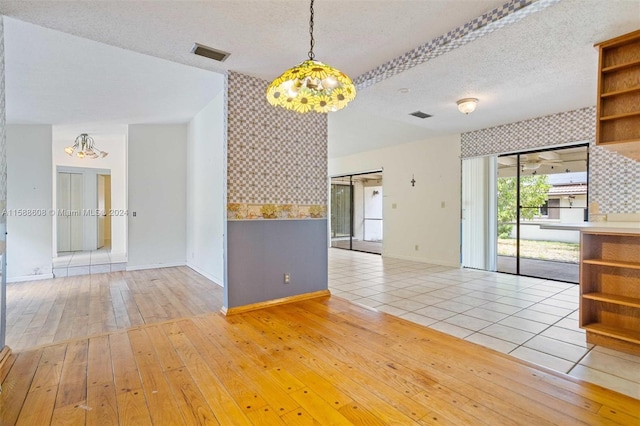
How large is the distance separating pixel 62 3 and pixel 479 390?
3.69 metres

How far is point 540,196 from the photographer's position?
18.6ft

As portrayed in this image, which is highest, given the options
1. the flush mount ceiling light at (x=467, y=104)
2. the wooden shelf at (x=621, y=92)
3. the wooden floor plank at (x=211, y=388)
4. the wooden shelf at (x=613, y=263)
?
the flush mount ceiling light at (x=467, y=104)

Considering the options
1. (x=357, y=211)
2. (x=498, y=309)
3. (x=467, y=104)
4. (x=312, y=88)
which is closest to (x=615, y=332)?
(x=498, y=309)

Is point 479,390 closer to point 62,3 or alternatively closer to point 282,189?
point 282,189

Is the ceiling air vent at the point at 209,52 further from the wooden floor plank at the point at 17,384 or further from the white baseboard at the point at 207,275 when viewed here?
the white baseboard at the point at 207,275

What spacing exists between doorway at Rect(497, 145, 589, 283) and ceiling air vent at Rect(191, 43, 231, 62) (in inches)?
188

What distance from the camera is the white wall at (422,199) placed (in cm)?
604

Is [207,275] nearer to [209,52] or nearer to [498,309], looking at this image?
[209,52]

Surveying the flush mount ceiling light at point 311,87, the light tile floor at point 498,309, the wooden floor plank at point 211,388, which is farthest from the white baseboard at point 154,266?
the flush mount ceiling light at point 311,87

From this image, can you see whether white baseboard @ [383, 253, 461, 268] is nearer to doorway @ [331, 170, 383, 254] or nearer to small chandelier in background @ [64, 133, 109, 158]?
doorway @ [331, 170, 383, 254]

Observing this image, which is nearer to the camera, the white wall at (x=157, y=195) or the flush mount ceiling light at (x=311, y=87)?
the flush mount ceiling light at (x=311, y=87)

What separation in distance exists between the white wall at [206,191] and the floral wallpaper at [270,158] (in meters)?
0.87

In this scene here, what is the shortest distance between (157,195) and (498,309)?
5793 millimetres

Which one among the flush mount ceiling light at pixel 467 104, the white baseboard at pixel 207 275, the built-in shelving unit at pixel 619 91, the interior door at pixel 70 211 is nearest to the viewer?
the built-in shelving unit at pixel 619 91
